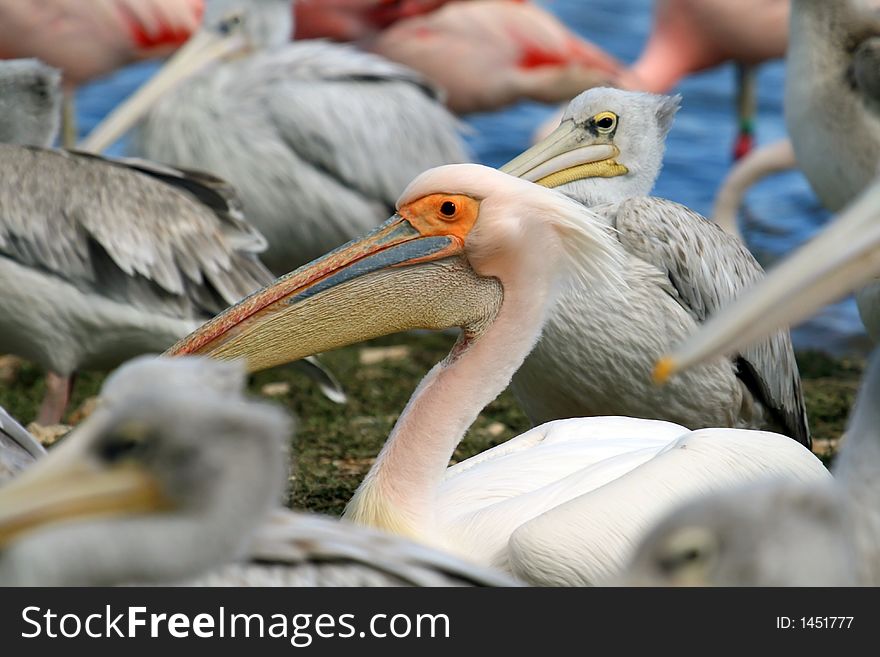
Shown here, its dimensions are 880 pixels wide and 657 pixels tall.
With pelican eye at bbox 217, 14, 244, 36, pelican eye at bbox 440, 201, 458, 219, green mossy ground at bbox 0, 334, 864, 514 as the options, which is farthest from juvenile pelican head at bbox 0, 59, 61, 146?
pelican eye at bbox 440, 201, 458, 219

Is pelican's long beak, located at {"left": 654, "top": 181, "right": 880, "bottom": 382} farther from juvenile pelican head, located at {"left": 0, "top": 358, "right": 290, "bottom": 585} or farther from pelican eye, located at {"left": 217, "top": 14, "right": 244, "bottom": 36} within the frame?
pelican eye, located at {"left": 217, "top": 14, "right": 244, "bottom": 36}

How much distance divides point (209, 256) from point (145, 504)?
299 cm

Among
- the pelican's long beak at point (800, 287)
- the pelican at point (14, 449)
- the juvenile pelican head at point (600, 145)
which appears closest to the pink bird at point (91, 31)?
the juvenile pelican head at point (600, 145)

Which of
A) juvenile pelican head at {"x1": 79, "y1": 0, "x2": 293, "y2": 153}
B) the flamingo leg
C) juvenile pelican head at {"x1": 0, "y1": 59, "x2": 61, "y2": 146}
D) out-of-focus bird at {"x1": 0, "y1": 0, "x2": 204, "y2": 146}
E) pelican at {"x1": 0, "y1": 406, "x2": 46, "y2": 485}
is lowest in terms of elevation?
pelican at {"x1": 0, "y1": 406, "x2": 46, "y2": 485}

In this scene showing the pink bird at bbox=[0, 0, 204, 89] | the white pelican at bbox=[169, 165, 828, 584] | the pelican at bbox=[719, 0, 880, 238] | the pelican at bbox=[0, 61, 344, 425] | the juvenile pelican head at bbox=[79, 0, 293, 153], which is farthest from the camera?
the pink bird at bbox=[0, 0, 204, 89]

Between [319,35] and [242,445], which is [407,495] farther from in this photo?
[319,35]

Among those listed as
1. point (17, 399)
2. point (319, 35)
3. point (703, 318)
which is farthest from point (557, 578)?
point (319, 35)

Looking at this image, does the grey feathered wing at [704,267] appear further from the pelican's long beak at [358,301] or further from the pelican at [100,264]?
the pelican at [100,264]

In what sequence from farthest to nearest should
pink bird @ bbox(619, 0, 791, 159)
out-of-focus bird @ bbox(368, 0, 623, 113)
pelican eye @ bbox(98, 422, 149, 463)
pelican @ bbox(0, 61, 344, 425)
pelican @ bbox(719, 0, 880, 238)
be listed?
pink bird @ bbox(619, 0, 791, 159) → out-of-focus bird @ bbox(368, 0, 623, 113) → pelican @ bbox(719, 0, 880, 238) → pelican @ bbox(0, 61, 344, 425) → pelican eye @ bbox(98, 422, 149, 463)

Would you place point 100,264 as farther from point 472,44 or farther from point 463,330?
point 472,44

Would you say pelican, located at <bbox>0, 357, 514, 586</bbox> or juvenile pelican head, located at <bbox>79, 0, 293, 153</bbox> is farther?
juvenile pelican head, located at <bbox>79, 0, 293, 153</bbox>

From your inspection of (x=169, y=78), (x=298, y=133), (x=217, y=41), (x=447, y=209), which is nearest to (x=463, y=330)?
(x=447, y=209)

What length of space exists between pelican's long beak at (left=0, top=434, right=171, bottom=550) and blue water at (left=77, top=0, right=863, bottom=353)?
577 cm

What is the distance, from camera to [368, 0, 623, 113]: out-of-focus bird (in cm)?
869
